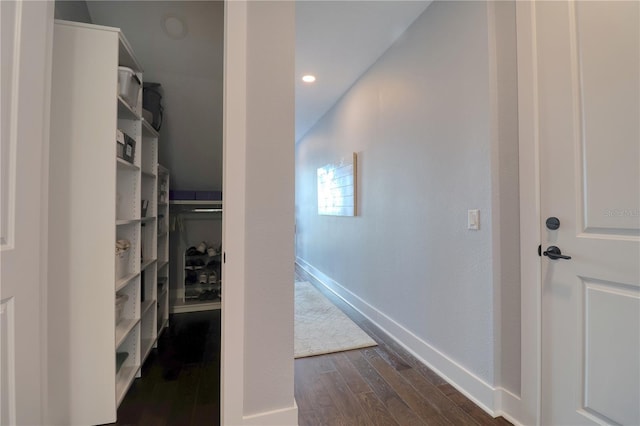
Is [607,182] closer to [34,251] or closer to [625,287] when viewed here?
[625,287]

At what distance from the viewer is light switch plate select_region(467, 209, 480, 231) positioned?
164 centimetres

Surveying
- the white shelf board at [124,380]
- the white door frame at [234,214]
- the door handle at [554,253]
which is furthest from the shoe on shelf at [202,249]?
the door handle at [554,253]

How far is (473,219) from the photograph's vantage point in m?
1.67

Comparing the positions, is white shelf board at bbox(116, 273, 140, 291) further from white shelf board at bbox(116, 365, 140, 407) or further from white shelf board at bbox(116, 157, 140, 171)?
white shelf board at bbox(116, 157, 140, 171)

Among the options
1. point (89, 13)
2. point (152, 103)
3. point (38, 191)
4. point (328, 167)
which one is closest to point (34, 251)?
point (38, 191)

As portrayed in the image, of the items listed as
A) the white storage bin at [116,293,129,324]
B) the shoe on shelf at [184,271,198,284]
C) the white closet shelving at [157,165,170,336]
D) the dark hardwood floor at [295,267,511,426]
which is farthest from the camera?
the shoe on shelf at [184,271,198,284]

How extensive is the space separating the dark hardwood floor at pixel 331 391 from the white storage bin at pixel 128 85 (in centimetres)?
177

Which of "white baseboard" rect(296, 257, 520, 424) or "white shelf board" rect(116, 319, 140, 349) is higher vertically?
"white shelf board" rect(116, 319, 140, 349)

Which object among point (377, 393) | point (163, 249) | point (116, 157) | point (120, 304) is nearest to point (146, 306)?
point (120, 304)

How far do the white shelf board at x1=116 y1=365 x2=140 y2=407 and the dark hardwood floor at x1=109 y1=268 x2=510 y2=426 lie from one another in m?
0.05

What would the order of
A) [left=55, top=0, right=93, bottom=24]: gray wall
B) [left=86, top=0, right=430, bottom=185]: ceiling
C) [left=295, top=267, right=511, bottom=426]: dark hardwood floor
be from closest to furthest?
[left=295, top=267, right=511, bottom=426]: dark hardwood floor < [left=55, top=0, right=93, bottom=24]: gray wall < [left=86, top=0, right=430, bottom=185]: ceiling

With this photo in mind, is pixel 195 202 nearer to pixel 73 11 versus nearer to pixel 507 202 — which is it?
pixel 73 11

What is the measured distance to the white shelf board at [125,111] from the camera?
1.61 m

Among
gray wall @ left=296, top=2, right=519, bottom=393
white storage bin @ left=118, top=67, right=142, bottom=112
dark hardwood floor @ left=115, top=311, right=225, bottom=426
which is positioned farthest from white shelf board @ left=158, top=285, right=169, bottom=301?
gray wall @ left=296, top=2, right=519, bottom=393
